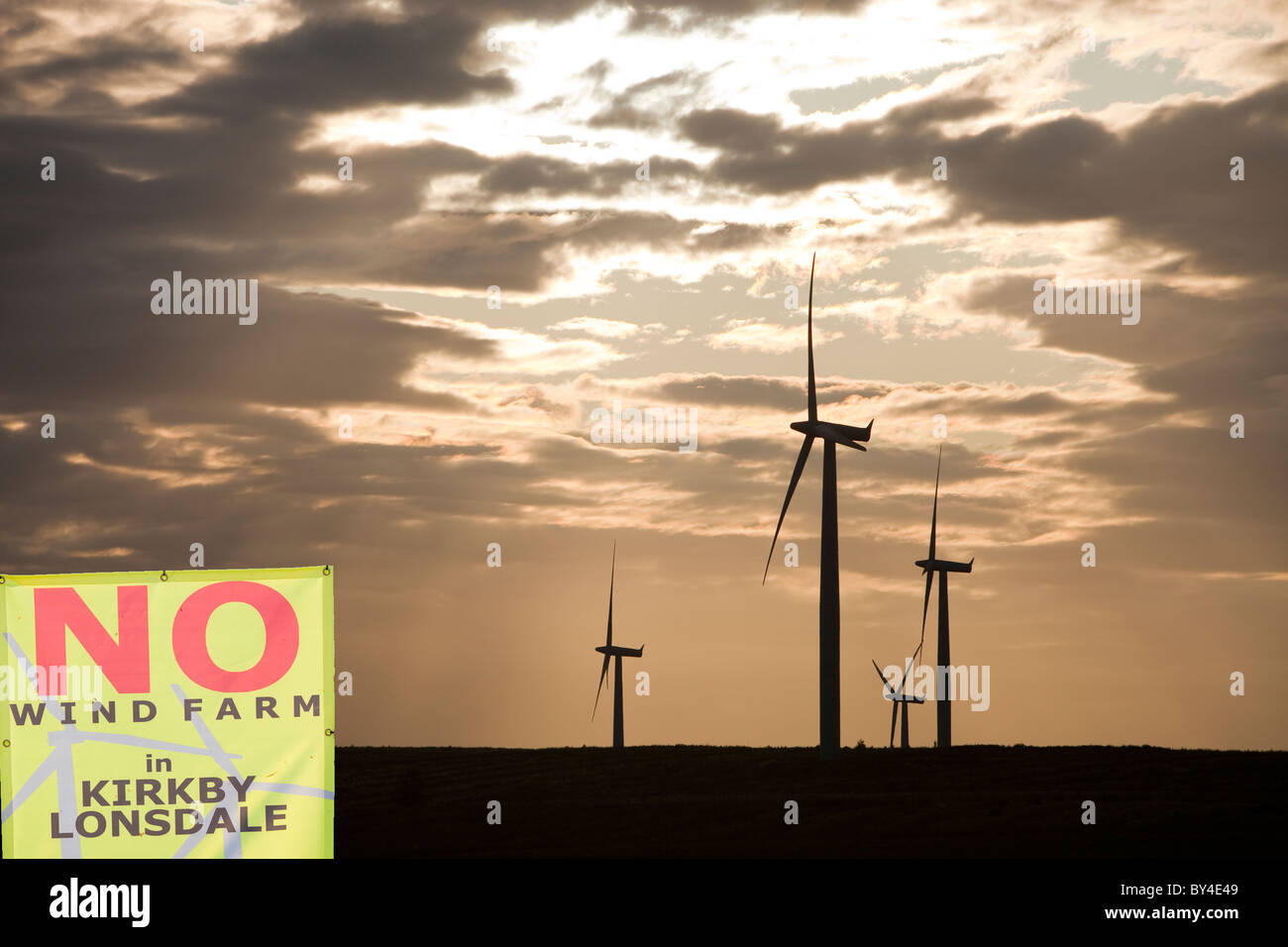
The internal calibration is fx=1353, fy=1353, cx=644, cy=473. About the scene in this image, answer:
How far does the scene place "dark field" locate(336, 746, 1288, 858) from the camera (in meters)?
37.9

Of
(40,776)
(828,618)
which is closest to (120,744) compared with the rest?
(40,776)

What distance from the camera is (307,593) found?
8086 millimetres

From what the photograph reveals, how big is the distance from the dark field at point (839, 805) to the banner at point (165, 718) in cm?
2766

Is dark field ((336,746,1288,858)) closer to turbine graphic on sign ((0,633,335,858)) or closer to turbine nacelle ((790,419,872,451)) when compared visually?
turbine nacelle ((790,419,872,451))

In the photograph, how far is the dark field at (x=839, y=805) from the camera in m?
37.9

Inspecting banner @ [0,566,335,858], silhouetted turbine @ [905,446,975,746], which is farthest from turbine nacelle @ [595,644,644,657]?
banner @ [0,566,335,858]

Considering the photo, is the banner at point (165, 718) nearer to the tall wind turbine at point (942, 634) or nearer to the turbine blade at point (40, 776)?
the turbine blade at point (40, 776)

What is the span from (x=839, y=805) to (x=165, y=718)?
1699 inches

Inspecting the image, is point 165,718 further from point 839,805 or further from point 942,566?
point 942,566

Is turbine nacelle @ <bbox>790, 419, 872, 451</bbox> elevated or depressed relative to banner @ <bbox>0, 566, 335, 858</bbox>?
elevated

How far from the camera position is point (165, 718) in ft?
25.8

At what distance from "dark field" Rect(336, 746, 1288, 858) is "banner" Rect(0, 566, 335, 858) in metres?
27.7
